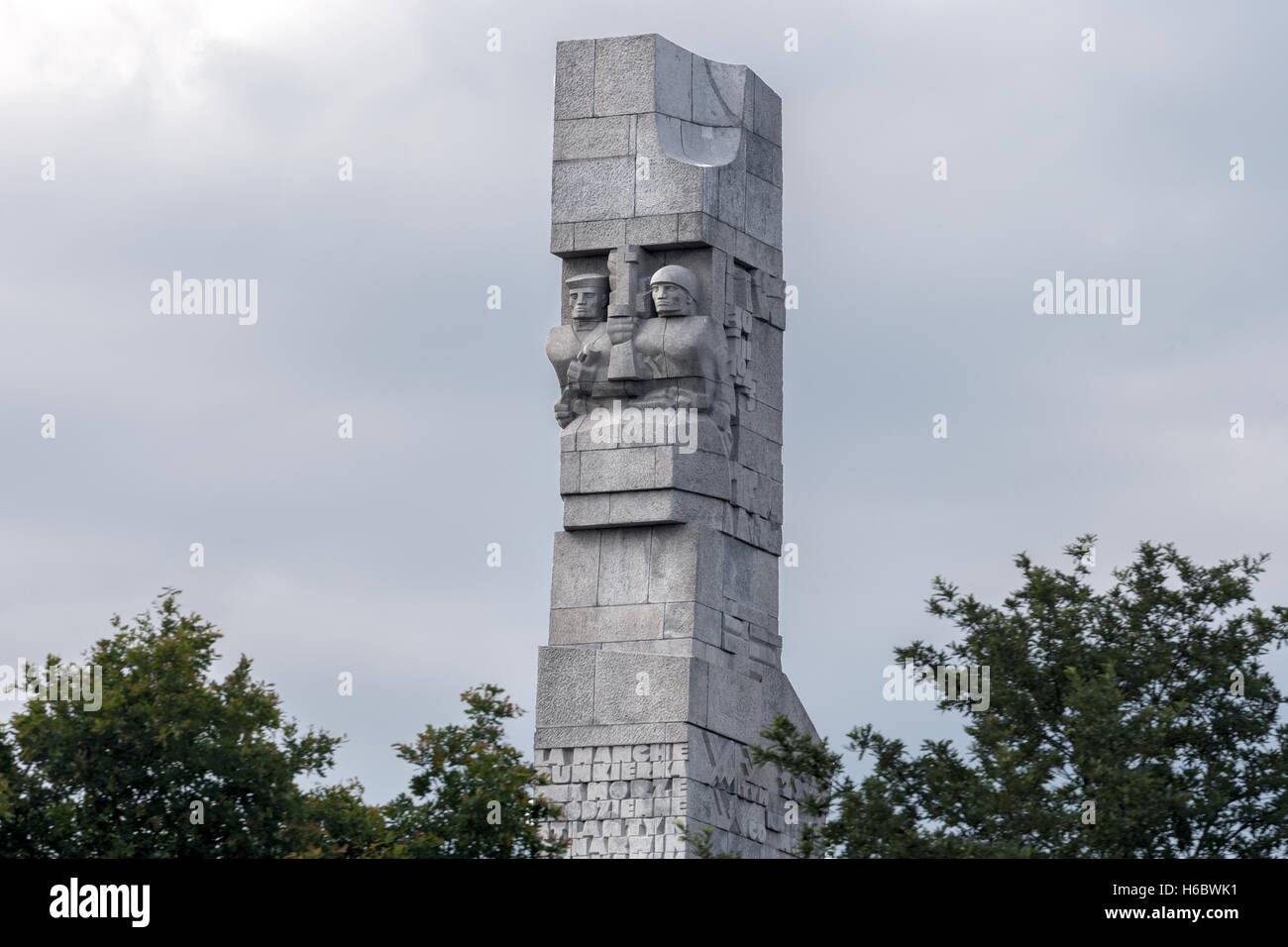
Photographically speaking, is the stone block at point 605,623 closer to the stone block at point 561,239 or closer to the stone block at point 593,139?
Answer: the stone block at point 561,239

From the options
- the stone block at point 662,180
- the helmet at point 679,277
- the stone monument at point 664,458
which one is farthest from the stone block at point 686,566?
the stone block at point 662,180

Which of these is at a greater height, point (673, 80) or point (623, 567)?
point (673, 80)

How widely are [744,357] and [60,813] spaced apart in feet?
28.7

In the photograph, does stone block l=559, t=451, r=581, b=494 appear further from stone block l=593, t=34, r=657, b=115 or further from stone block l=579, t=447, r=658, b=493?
stone block l=593, t=34, r=657, b=115

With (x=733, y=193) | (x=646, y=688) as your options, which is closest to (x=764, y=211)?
(x=733, y=193)

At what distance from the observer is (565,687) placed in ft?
104

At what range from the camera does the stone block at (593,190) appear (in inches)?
1297

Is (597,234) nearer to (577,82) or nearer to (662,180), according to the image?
(662,180)

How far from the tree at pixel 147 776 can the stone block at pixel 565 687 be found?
2.79m

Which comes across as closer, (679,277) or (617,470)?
(617,470)

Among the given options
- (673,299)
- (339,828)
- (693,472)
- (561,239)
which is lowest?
(339,828)

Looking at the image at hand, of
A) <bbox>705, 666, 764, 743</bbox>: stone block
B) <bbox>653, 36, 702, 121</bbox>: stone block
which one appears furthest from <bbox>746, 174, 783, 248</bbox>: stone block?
<bbox>705, 666, 764, 743</bbox>: stone block

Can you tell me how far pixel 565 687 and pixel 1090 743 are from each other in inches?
225
